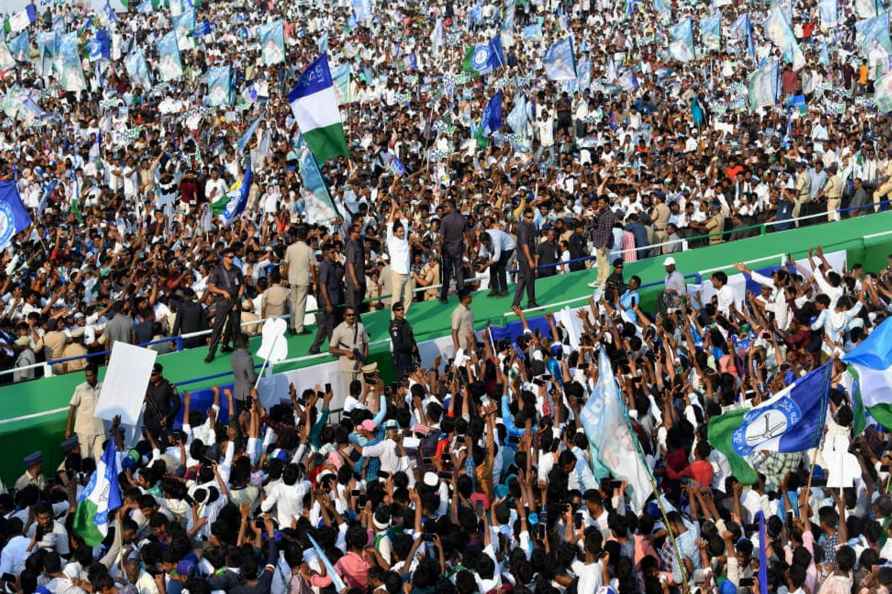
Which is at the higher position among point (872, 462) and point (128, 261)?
point (128, 261)

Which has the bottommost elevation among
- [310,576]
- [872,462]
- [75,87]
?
[872,462]

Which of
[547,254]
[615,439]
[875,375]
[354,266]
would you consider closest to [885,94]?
[547,254]

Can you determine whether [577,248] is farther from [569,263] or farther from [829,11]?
[829,11]

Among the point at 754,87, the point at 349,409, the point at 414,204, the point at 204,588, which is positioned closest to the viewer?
the point at 204,588

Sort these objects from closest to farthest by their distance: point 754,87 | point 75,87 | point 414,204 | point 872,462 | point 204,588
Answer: point 204,588 → point 872,462 → point 414,204 → point 754,87 → point 75,87

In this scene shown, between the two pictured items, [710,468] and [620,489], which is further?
[710,468]

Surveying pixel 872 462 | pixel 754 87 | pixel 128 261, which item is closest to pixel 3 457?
pixel 128 261

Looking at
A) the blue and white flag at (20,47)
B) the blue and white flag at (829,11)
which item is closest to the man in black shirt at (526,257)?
the blue and white flag at (829,11)

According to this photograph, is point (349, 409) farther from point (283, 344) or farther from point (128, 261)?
point (128, 261)
